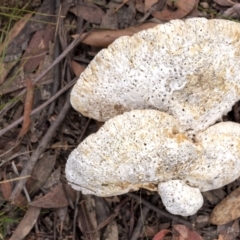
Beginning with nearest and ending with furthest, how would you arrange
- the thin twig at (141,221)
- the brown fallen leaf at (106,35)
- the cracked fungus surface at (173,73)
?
the cracked fungus surface at (173,73)
the brown fallen leaf at (106,35)
the thin twig at (141,221)

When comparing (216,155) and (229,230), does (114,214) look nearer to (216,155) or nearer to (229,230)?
(229,230)

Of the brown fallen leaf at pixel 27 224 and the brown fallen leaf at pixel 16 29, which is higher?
the brown fallen leaf at pixel 16 29

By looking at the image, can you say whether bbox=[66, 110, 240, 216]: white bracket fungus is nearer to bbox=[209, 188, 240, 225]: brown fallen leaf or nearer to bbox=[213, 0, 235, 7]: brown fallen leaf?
bbox=[209, 188, 240, 225]: brown fallen leaf

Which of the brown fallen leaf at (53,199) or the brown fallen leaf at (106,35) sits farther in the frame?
the brown fallen leaf at (53,199)

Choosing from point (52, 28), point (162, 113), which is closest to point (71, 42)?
point (52, 28)

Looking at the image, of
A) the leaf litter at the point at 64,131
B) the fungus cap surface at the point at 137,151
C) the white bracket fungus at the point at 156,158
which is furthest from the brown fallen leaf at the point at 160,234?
the fungus cap surface at the point at 137,151

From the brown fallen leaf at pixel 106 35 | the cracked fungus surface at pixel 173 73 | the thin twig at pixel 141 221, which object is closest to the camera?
the cracked fungus surface at pixel 173 73

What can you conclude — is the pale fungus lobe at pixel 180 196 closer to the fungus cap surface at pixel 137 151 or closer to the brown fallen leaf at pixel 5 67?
the fungus cap surface at pixel 137 151

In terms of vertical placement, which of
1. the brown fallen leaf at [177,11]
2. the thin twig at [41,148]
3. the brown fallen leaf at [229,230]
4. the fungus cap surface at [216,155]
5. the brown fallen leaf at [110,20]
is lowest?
the brown fallen leaf at [229,230]
